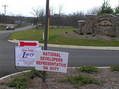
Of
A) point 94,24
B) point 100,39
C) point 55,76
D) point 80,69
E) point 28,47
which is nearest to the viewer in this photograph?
point 28,47

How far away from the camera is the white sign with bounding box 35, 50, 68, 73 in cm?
564

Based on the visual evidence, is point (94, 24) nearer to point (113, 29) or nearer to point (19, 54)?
point (113, 29)

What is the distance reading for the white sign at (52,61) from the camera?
564cm

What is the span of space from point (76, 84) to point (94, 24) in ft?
59.9

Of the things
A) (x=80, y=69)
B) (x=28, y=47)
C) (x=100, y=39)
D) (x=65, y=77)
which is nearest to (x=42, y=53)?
(x=28, y=47)

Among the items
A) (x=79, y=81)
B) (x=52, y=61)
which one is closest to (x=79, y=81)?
(x=79, y=81)

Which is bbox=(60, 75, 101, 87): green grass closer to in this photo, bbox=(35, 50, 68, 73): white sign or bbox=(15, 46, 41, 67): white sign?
bbox=(35, 50, 68, 73): white sign

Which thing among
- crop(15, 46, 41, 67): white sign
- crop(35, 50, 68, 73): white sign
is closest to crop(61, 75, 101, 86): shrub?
crop(35, 50, 68, 73): white sign

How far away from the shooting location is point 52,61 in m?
5.64

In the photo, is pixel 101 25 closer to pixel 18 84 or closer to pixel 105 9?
pixel 105 9

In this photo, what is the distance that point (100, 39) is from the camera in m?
22.0

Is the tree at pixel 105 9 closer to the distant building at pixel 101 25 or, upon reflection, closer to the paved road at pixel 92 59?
the distant building at pixel 101 25

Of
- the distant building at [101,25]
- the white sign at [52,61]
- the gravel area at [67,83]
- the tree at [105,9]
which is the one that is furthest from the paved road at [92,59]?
the tree at [105,9]

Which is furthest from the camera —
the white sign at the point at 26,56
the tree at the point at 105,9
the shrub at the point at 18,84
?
the tree at the point at 105,9
